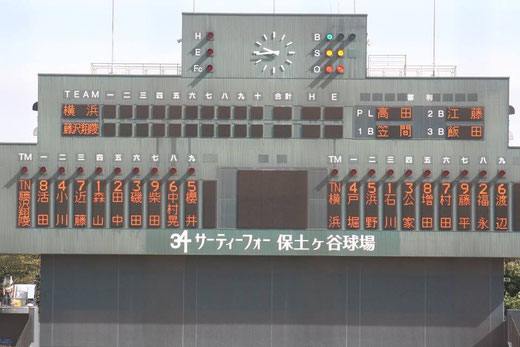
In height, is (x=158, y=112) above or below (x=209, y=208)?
above

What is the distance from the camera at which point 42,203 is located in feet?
87.0

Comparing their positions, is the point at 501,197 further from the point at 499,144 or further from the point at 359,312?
the point at 359,312

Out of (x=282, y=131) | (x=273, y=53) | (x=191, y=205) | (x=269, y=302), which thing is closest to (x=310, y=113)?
(x=282, y=131)

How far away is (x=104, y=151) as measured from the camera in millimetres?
26641

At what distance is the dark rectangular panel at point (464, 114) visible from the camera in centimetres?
2670

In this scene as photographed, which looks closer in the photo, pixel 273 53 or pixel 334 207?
pixel 334 207

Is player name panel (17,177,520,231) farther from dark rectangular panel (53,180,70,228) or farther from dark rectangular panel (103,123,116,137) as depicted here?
dark rectangular panel (103,123,116,137)

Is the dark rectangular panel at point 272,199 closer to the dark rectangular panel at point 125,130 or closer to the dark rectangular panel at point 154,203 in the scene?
the dark rectangular panel at point 154,203

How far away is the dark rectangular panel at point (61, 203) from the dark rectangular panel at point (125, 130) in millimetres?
2355

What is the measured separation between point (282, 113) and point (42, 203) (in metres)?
8.18

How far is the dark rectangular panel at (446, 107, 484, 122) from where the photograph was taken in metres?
26.7

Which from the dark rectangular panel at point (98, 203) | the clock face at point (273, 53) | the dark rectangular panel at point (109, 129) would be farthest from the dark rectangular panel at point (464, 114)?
the dark rectangular panel at point (98, 203)

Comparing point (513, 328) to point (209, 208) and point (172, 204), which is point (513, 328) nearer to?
point (209, 208)

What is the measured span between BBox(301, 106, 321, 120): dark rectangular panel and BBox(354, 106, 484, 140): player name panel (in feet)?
3.99
